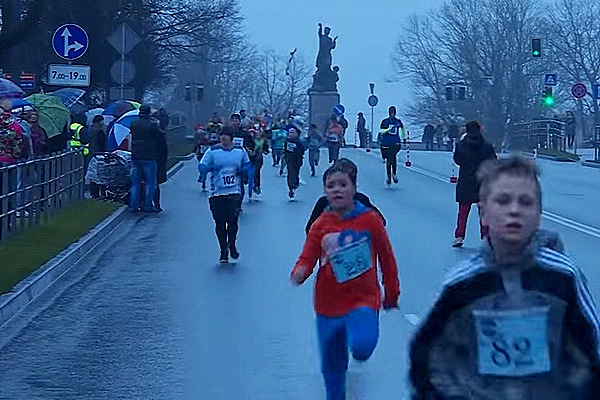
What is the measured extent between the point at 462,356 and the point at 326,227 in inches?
152

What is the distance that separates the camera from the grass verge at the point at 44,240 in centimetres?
1546

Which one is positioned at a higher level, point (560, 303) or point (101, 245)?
point (560, 303)

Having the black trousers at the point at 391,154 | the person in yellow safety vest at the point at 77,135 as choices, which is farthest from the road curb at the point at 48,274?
the black trousers at the point at 391,154

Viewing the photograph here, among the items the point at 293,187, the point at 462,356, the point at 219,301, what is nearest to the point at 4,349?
the point at 219,301

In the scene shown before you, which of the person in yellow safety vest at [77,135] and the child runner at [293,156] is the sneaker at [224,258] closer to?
the child runner at [293,156]

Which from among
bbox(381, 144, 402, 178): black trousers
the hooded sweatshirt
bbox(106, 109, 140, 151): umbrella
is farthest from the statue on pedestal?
the hooded sweatshirt

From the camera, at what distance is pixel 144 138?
24906 mm

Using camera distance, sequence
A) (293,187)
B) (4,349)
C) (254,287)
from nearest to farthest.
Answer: (4,349), (254,287), (293,187)

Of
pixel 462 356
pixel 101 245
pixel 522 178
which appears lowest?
pixel 101 245

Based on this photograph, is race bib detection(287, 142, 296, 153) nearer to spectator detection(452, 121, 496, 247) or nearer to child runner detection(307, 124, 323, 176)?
child runner detection(307, 124, 323, 176)

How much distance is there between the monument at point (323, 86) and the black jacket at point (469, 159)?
2061 inches

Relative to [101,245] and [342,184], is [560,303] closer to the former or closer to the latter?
[342,184]

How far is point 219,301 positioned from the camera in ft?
46.9

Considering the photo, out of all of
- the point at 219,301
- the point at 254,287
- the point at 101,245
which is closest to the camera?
the point at 219,301
